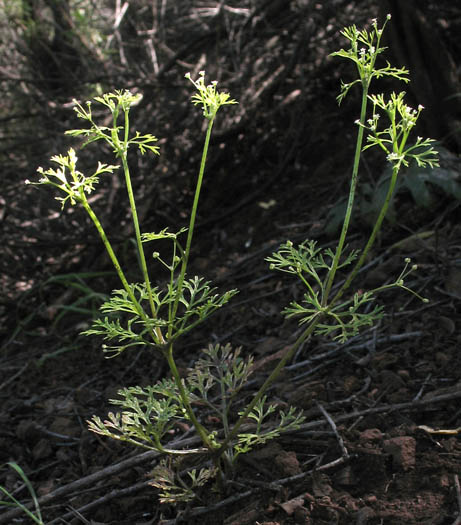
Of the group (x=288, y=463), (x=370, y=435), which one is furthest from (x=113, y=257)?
(x=370, y=435)

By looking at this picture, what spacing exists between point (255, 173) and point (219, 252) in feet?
2.88

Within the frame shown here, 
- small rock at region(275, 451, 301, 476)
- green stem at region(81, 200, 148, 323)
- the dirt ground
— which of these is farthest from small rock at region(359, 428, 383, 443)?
green stem at region(81, 200, 148, 323)

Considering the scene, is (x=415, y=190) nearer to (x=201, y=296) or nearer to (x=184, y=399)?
(x=201, y=296)

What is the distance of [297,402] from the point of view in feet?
6.99

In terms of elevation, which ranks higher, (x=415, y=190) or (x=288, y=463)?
(x=415, y=190)

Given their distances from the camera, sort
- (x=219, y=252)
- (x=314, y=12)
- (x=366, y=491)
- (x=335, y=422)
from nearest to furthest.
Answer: (x=366, y=491) < (x=335, y=422) < (x=219, y=252) < (x=314, y=12)

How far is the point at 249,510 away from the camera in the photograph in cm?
170

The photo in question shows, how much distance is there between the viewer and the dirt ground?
1.70 meters

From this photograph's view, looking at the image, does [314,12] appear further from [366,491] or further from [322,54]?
[366,491]

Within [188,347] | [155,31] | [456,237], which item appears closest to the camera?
[456,237]

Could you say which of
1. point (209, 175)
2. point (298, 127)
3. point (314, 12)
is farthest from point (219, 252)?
point (314, 12)

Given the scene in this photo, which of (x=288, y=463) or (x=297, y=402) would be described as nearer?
(x=288, y=463)

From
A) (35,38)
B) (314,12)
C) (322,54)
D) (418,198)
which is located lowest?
(418,198)

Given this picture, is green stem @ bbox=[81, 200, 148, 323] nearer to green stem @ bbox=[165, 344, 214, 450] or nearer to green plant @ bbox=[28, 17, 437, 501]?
green plant @ bbox=[28, 17, 437, 501]
